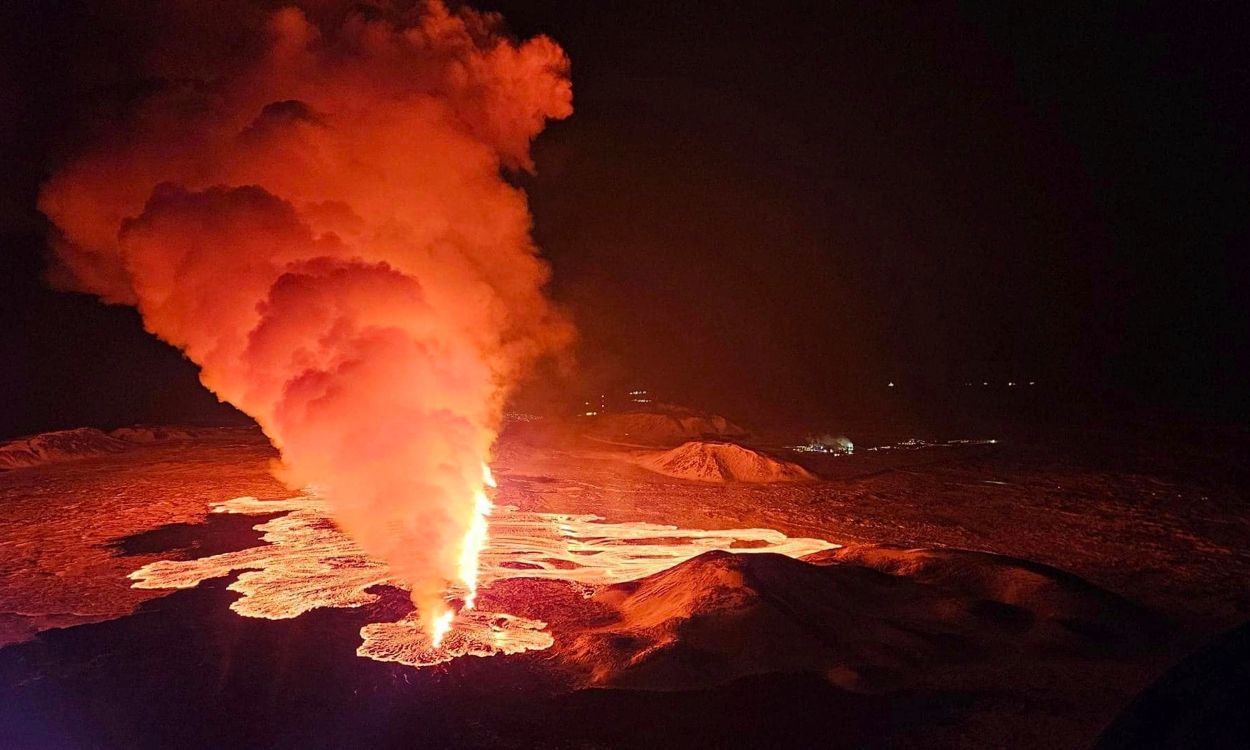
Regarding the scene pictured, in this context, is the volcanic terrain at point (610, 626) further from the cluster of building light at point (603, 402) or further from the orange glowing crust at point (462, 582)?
the cluster of building light at point (603, 402)

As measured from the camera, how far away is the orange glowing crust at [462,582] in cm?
976

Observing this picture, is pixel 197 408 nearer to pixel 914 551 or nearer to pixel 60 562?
pixel 60 562

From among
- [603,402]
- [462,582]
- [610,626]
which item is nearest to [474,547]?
[462,582]

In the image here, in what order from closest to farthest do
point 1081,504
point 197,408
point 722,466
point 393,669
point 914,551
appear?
point 393,669, point 914,551, point 1081,504, point 722,466, point 197,408

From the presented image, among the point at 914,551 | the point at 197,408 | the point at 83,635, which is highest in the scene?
the point at 197,408

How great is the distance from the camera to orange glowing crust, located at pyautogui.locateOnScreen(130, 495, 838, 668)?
32.0 feet

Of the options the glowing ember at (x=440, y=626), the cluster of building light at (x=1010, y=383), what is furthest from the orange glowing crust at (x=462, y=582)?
the cluster of building light at (x=1010, y=383)

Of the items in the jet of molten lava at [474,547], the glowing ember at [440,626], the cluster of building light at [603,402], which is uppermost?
the cluster of building light at [603,402]

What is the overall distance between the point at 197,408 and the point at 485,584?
46574 mm

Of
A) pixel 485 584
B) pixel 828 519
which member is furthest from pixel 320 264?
pixel 828 519

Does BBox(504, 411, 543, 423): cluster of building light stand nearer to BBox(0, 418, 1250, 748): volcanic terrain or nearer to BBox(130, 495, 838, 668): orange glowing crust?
BBox(130, 495, 838, 668): orange glowing crust

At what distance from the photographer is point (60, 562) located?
517 inches

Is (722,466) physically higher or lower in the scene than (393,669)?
higher

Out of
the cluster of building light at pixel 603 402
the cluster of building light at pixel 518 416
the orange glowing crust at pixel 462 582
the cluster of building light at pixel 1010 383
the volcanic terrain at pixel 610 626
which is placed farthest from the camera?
the cluster of building light at pixel 1010 383
